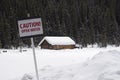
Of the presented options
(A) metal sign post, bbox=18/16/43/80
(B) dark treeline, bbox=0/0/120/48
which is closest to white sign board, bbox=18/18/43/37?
(A) metal sign post, bbox=18/16/43/80

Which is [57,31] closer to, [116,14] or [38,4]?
[38,4]

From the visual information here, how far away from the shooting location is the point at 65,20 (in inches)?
3893

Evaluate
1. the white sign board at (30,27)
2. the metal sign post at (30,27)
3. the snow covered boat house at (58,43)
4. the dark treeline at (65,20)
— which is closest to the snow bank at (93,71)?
the metal sign post at (30,27)

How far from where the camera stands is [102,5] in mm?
127562

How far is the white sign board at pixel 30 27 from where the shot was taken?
30.4ft

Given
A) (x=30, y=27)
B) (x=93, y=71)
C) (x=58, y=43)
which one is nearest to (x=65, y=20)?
(x=58, y=43)

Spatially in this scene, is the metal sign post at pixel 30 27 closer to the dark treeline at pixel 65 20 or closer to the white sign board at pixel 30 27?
the white sign board at pixel 30 27

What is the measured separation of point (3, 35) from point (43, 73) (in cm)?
6770

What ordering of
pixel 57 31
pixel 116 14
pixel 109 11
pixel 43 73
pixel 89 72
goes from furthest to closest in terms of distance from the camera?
pixel 116 14, pixel 109 11, pixel 57 31, pixel 43 73, pixel 89 72

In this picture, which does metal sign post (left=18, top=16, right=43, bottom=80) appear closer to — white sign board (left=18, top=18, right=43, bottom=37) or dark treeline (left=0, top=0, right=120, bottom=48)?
white sign board (left=18, top=18, right=43, bottom=37)

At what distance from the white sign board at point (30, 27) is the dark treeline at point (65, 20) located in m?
64.5

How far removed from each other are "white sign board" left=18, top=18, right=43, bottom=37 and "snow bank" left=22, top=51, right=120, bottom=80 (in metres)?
1.57

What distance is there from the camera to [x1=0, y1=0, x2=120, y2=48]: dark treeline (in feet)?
269

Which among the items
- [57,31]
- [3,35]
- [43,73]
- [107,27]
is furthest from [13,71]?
[107,27]
